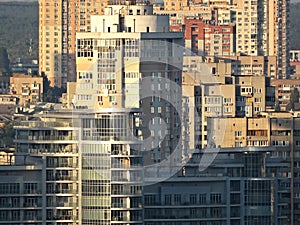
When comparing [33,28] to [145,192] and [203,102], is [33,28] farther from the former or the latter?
[145,192]

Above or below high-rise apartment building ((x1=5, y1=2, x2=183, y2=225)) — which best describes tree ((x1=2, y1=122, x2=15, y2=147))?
below

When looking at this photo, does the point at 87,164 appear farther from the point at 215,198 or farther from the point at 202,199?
the point at 215,198

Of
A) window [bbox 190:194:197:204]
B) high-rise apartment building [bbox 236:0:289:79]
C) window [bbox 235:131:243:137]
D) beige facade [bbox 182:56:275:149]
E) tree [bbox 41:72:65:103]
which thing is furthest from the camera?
high-rise apartment building [bbox 236:0:289:79]

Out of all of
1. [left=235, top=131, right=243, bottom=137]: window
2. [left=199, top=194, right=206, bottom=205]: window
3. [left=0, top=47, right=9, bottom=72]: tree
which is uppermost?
[left=235, top=131, right=243, bottom=137]: window

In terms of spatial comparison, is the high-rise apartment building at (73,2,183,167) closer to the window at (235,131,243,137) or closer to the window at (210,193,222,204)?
the window at (235,131,243,137)

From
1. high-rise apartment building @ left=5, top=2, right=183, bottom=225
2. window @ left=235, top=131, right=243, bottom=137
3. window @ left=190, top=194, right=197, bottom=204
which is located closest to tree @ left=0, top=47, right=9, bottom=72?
window @ left=235, top=131, right=243, bottom=137

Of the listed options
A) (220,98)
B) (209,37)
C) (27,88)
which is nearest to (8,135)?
(220,98)

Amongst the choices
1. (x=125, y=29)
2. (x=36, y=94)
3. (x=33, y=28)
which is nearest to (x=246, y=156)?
(x=125, y=29)
